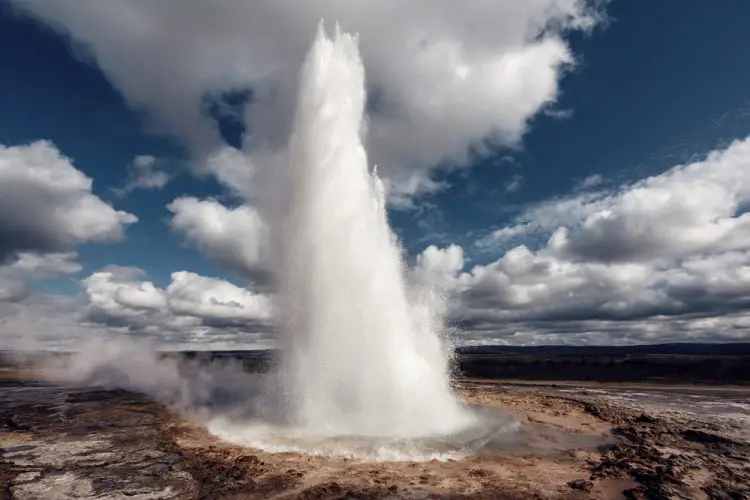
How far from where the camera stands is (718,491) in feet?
40.1

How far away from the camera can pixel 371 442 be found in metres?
15.8

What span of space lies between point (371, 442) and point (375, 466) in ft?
6.70

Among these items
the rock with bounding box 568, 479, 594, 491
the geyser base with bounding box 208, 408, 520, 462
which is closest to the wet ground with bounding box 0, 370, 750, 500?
the rock with bounding box 568, 479, 594, 491

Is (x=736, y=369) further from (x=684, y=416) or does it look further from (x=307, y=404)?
(x=307, y=404)

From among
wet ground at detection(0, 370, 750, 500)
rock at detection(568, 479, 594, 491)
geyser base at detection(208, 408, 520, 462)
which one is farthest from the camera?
geyser base at detection(208, 408, 520, 462)

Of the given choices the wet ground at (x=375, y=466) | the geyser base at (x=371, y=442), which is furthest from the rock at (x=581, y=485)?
the geyser base at (x=371, y=442)

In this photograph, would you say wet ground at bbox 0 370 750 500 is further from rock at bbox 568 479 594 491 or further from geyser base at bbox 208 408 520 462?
geyser base at bbox 208 408 520 462

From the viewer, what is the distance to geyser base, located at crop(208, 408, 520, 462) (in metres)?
15.0

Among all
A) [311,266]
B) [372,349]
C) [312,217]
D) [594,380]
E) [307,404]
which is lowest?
[594,380]

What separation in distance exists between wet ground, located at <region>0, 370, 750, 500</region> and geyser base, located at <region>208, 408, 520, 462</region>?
1.73 ft

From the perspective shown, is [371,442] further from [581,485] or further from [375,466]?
[581,485]

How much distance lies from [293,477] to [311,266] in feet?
31.7

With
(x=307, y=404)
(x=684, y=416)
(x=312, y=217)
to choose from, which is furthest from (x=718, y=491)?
(x=312, y=217)

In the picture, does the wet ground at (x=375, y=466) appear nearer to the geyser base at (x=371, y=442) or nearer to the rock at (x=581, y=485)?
the rock at (x=581, y=485)
